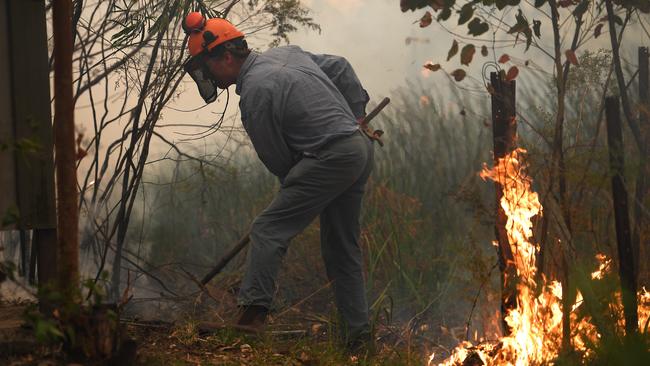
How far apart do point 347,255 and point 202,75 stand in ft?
3.89

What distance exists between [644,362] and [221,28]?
2.60m

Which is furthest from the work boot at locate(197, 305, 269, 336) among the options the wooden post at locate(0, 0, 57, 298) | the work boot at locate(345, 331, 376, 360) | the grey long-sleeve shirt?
the wooden post at locate(0, 0, 57, 298)

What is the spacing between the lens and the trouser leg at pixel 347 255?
4.95m

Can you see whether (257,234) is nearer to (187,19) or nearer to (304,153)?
(304,153)

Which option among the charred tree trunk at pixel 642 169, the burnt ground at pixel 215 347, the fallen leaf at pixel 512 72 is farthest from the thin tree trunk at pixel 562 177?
the burnt ground at pixel 215 347

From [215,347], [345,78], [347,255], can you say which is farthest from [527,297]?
[345,78]

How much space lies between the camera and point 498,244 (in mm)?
4070

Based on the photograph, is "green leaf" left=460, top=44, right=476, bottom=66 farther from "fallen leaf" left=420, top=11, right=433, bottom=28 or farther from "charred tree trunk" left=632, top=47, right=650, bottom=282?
"charred tree trunk" left=632, top=47, right=650, bottom=282

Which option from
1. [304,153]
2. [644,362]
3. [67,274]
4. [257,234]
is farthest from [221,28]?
[644,362]

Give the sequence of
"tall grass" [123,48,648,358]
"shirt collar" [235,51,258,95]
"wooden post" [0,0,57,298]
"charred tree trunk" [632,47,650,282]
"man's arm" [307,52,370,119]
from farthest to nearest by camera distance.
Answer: "tall grass" [123,48,648,358] < "man's arm" [307,52,370,119] < "shirt collar" [235,51,258,95] < "charred tree trunk" [632,47,650,282] < "wooden post" [0,0,57,298]

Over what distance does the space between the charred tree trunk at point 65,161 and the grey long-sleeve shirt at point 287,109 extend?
1.48m

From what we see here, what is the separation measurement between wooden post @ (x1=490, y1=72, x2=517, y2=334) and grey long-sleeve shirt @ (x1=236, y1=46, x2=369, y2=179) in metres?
0.93

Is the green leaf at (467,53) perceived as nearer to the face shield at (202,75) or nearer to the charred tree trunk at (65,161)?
the charred tree trunk at (65,161)

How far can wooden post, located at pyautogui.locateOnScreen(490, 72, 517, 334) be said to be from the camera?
3988mm
